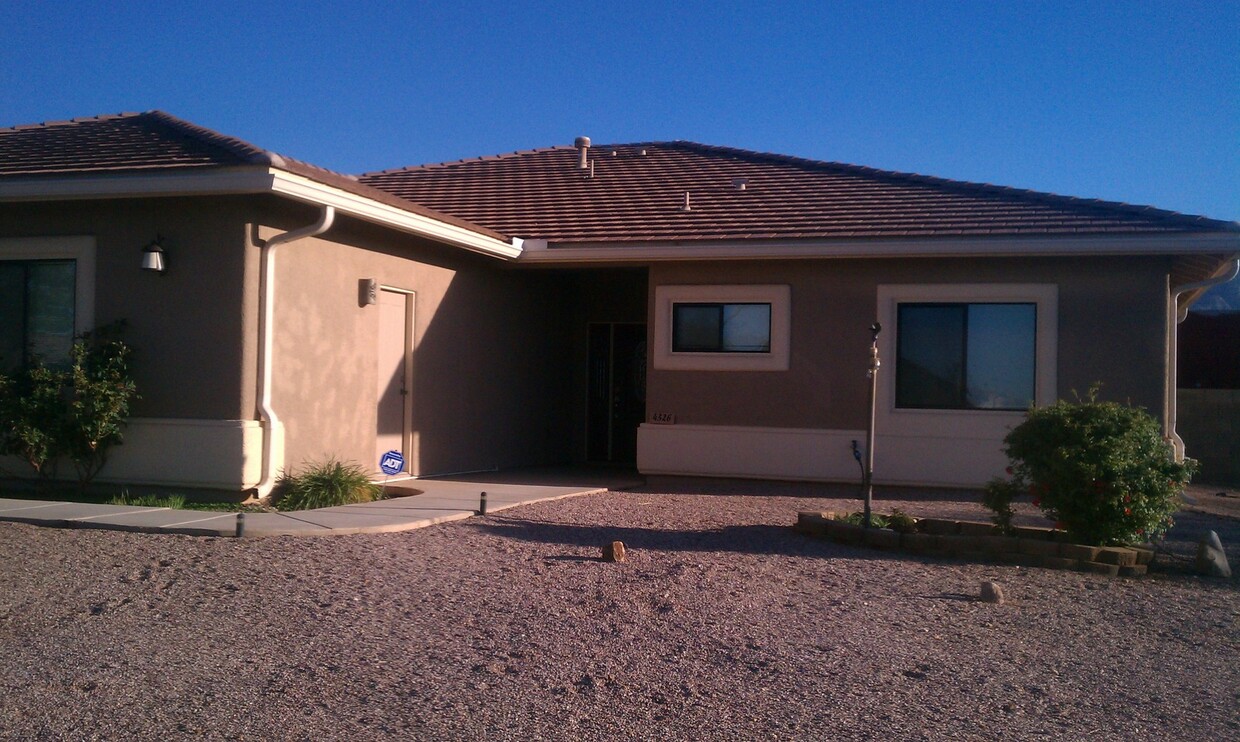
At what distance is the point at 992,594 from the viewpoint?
721 centimetres

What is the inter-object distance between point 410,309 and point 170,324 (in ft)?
10.3

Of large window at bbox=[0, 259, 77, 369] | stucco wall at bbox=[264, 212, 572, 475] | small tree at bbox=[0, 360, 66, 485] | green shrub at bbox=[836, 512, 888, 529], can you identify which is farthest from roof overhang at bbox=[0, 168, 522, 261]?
green shrub at bbox=[836, 512, 888, 529]

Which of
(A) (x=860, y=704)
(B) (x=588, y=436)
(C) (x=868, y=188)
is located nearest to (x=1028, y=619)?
(A) (x=860, y=704)

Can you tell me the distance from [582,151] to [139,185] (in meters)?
9.98

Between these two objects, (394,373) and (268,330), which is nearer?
(268,330)

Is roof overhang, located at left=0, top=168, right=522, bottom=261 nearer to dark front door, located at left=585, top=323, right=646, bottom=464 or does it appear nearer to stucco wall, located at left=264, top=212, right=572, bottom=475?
stucco wall, located at left=264, top=212, right=572, bottom=475

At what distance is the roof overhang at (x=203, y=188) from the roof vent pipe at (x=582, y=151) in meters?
7.43

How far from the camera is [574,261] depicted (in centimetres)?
1422

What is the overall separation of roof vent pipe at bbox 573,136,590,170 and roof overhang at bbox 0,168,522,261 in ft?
24.4

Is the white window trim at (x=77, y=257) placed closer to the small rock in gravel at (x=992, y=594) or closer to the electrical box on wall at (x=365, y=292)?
the electrical box on wall at (x=365, y=292)

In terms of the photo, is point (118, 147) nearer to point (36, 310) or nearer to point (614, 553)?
point (36, 310)

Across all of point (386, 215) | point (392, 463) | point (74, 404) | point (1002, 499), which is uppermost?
point (386, 215)

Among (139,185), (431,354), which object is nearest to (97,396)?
(139,185)

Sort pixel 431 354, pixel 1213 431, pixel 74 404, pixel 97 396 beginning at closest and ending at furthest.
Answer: pixel 97 396 < pixel 74 404 < pixel 431 354 < pixel 1213 431
